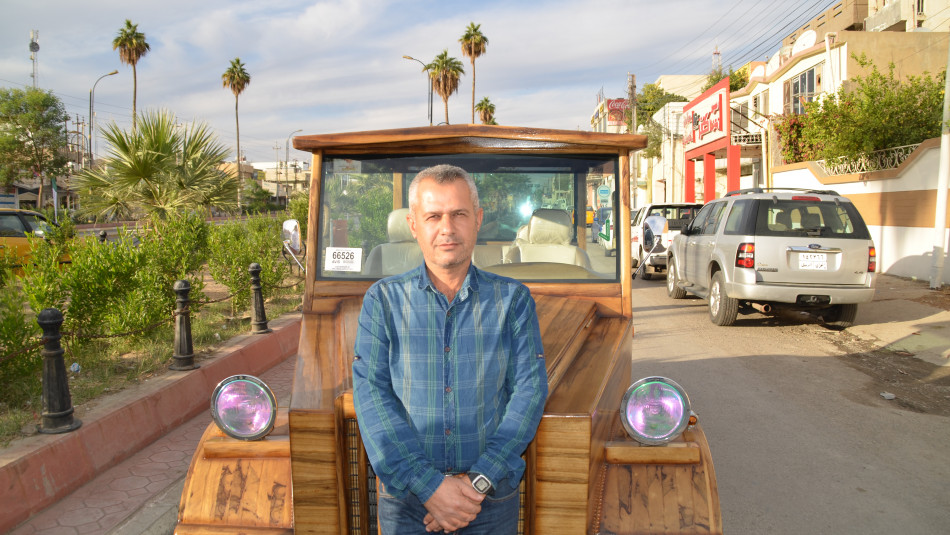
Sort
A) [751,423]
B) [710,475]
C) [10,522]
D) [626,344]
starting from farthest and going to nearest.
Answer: [751,423] < [10,522] < [626,344] < [710,475]

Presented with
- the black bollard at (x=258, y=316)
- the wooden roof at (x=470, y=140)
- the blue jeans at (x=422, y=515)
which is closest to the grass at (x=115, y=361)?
the black bollard at (x=258, y=316)

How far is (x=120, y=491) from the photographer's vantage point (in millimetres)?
4277

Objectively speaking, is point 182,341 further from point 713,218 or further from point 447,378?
point 713,218

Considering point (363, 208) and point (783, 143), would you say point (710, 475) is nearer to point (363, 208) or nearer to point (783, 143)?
point (363, 208)

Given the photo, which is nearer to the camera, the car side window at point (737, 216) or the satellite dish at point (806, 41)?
the car side window at point (737, 216)

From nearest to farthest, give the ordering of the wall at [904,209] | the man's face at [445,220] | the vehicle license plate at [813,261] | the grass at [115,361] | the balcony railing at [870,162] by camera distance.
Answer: the man's face at [445,220] → the grass at [115,361] → the vehicle license plate at [813,261] → the wall at [904,209] → the balcony railing at [870,162]

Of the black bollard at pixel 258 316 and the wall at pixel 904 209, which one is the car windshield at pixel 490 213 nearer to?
the black bollard at pixel 258 316

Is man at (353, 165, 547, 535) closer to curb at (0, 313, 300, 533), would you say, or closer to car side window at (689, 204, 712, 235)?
curb at (0, 313, 300, 533)

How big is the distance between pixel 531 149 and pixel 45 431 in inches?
146

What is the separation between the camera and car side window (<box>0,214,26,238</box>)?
535 inches

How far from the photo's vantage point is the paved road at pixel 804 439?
12.9 ft

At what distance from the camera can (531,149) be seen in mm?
3338

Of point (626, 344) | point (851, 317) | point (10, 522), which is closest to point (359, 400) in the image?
point (626, 344)

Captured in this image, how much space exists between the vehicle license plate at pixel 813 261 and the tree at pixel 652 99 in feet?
168
